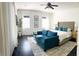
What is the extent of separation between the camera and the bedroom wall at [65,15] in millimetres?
1896

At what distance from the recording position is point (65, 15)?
2.08 metres

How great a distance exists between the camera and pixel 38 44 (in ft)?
8.74

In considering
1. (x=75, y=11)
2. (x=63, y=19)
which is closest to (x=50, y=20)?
(x=63, y=19)

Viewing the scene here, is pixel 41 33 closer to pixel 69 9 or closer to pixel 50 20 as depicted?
pixel 50 20

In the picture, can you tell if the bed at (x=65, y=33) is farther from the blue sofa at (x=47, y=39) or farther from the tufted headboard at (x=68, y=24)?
the blue sofa at (x=47, y=39)

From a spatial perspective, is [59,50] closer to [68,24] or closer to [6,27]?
[68,24]

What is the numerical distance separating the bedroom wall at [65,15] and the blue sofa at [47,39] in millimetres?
233

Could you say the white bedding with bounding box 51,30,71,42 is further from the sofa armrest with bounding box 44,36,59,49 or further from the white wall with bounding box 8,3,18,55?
the white wall with bounding box 8,3,18,55

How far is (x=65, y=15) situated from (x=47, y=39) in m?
0.75

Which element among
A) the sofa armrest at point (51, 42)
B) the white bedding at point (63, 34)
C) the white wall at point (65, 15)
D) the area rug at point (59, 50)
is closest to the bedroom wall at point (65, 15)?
the white wall at point (65, 15)

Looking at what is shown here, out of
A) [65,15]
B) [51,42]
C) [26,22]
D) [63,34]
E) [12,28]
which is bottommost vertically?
[51,42]

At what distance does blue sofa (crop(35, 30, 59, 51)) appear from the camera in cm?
226

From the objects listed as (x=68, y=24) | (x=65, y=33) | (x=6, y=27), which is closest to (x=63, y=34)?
(x=65, y=33)

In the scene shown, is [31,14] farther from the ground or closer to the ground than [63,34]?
farther from the ground
